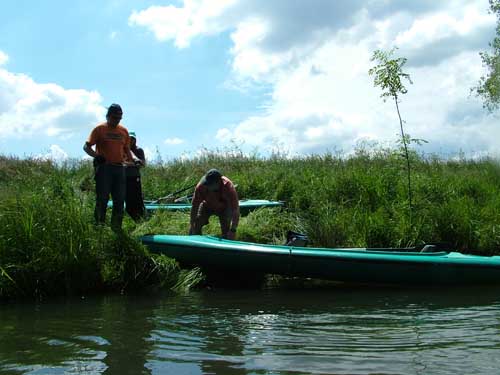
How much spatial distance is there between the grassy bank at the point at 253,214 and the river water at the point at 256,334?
14.8 inches

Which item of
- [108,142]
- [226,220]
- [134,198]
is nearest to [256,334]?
[226,220]

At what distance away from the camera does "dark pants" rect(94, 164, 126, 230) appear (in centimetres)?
607

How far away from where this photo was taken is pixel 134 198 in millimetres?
7223

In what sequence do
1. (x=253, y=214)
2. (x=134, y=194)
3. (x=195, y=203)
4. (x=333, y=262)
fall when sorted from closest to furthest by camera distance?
(x=333, y=262) < (x=195, y=203) < (x=134, y=194) < (x=253, y=214)

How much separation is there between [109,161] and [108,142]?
0.67 feet

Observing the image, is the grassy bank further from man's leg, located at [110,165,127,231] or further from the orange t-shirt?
the orange t-shirt

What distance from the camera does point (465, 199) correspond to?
8.55m

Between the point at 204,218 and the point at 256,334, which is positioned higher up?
the point at 204,218

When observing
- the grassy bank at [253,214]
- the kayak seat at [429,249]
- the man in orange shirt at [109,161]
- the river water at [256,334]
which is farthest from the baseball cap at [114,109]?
the kayak seat at [429,249]

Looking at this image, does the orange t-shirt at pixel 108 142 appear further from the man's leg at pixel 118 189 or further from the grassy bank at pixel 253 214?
the grassy bank at pixel 253 214

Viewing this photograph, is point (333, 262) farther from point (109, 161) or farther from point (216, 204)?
point (109, 161)

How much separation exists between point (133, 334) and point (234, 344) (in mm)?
725

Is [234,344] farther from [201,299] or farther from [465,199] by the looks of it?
[465,199]

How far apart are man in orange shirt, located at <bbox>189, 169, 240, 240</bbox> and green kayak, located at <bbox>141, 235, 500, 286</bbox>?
60cm
